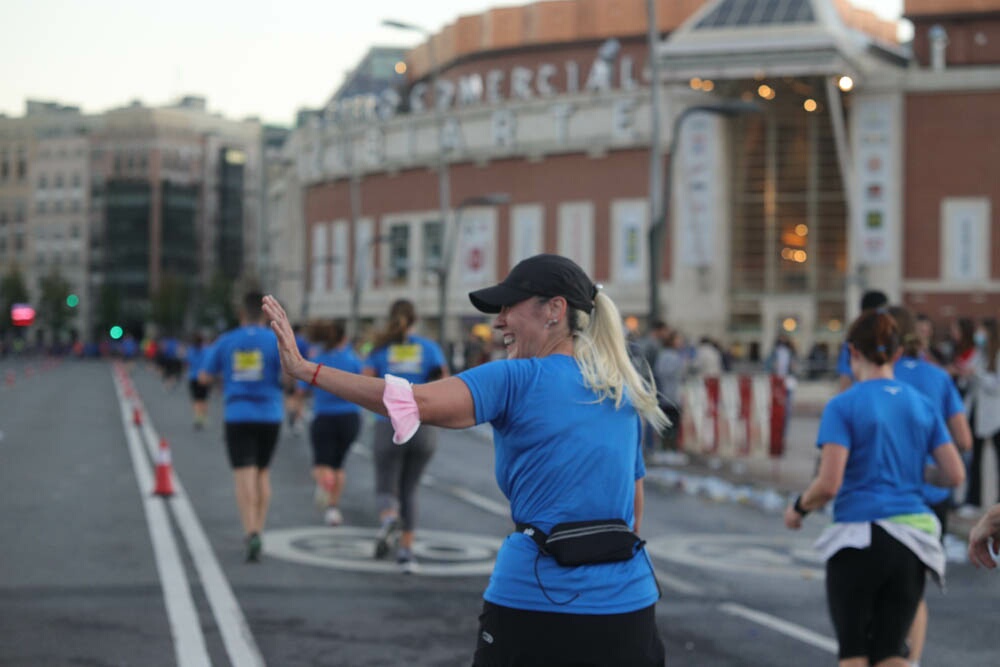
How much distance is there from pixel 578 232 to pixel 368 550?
2434 inches

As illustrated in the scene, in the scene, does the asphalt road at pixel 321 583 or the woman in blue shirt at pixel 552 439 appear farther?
the asphalt road at pixel 321 583

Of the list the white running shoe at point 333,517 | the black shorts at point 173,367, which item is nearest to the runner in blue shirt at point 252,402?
the white running shoe at point 333,517

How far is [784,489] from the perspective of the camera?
1811 centimetres

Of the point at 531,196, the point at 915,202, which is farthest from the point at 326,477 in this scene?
the point at 531,196

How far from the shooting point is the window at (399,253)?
276 feet

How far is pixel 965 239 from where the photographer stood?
61.8 meters

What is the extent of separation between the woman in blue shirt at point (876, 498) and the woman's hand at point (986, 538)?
1.64 metres

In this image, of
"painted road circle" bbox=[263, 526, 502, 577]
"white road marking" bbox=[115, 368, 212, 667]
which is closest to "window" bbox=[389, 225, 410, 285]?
"white road marking" bbox=[115, 368, 212, 667]

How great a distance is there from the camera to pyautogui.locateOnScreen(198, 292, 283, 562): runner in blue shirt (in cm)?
1131

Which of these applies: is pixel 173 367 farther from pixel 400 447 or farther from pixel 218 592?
pixel 218 592

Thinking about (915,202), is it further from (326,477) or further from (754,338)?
(326,477)

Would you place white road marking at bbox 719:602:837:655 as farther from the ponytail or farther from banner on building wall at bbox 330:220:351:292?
banner on building wall at bbox 330:220:351:292

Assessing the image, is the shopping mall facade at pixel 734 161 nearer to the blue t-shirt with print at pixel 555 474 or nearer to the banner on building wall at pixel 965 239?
the banner on building wall at pixel 965 239

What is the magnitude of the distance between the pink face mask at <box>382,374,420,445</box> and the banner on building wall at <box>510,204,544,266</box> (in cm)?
7069
